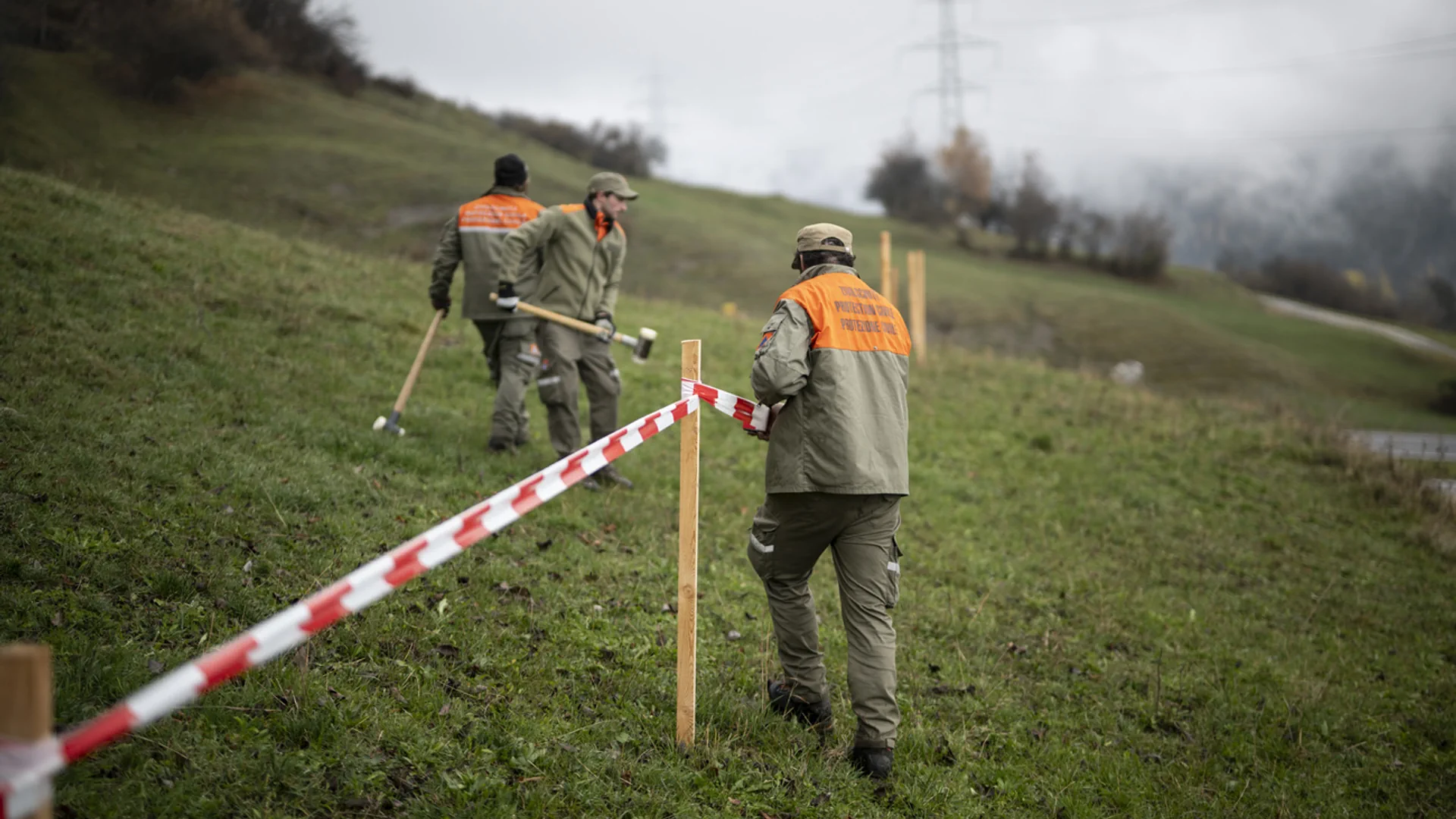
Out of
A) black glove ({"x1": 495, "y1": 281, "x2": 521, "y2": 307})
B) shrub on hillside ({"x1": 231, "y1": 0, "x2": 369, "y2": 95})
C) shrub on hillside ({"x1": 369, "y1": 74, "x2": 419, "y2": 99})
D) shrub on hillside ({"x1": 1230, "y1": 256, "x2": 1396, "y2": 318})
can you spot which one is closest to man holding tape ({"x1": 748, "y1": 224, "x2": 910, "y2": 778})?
black glove ({"x1": 495, "y1": 281, "x2": 521, "y2": 307})

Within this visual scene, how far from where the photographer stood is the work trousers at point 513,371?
8.30m

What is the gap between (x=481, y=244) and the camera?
844 cm

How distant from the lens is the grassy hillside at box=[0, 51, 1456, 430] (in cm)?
2827

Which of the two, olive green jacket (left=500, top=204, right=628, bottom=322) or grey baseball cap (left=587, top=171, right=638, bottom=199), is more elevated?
grey baseball cap (left=587, top=171, right=638, bottom=199)

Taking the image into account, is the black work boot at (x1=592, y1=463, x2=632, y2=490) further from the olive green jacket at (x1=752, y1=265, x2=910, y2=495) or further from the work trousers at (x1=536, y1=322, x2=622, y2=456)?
the olive green jacket at (x1=752, y1=265, x2=910, y2=495)

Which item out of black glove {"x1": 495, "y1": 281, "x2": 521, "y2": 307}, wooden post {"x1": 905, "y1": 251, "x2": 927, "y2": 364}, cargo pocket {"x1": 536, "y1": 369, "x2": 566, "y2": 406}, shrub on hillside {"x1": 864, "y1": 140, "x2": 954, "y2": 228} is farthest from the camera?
shrub on hillside {"x1": 864, "y1": 140, "x2": 954, "y2": 228}

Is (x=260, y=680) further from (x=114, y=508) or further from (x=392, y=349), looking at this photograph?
(x=392, y=349)

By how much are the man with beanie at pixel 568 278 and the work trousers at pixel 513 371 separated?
0.90 feet

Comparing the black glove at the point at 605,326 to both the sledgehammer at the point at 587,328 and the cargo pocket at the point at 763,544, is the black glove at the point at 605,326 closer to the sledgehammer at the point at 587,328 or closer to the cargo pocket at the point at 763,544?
the sledgehammer at the point at 587,328

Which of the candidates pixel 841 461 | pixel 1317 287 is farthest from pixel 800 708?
pixel 1317 287

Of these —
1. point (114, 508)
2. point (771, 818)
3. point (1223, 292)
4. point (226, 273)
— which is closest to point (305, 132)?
point (226, 273)

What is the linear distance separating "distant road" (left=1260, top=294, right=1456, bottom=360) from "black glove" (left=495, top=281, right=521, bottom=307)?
186 feet

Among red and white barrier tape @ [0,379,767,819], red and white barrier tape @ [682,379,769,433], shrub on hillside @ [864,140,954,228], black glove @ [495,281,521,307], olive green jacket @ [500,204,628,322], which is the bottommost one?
red and white barrier tape @ [0,379,767,819]

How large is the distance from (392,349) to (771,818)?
333 inches
